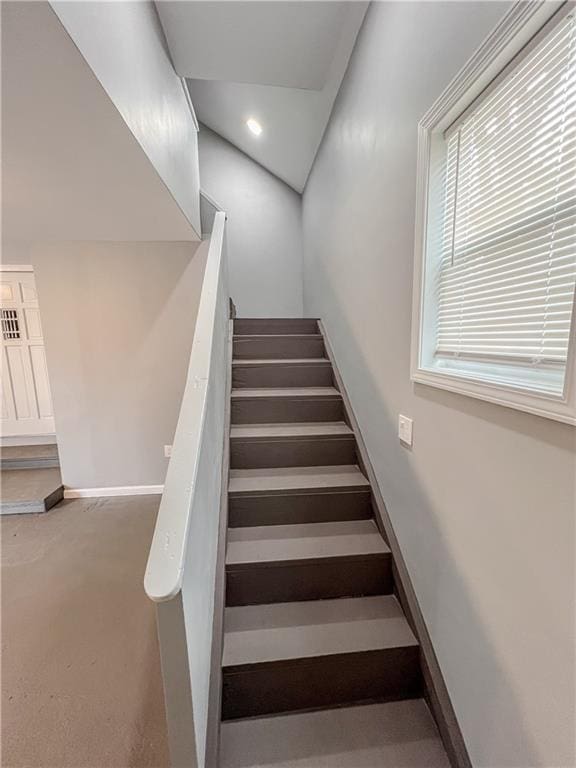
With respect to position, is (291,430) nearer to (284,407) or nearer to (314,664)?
(284,407)

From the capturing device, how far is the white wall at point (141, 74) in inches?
41.8

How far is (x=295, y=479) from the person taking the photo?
1937 millimetres

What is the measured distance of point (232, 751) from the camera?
1142 mm

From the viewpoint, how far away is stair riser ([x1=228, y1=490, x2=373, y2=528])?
1808mm

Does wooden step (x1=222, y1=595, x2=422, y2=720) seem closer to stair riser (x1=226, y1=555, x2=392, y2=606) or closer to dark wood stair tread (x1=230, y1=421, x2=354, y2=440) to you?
stair riser (x1=226, y1=555, x2=392, y2=606)

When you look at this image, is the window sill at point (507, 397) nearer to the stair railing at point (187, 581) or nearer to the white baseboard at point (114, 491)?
the stair railing at point (187, 581)

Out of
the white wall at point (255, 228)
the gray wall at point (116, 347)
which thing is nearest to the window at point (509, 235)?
the gray wall at point (116, 347)

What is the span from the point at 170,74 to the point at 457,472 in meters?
2.98

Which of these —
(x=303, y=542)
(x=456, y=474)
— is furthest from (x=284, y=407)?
(x=456, y=474)

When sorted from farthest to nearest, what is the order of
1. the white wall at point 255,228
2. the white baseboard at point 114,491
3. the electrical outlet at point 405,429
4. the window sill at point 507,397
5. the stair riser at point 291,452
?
the white wall at point 255,228
the white baseboard at point 114,491
the stair riser at point 291,452
the electrical outlet at point 405,429
the window sill at point 507,397

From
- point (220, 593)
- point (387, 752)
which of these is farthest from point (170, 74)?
point (387, 752)

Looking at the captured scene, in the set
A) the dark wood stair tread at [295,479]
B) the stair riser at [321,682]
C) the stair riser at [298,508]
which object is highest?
the dark wood stair tread at [295,479]

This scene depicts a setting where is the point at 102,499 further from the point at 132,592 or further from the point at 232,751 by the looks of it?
the point at 232,751

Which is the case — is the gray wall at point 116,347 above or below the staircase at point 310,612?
above
